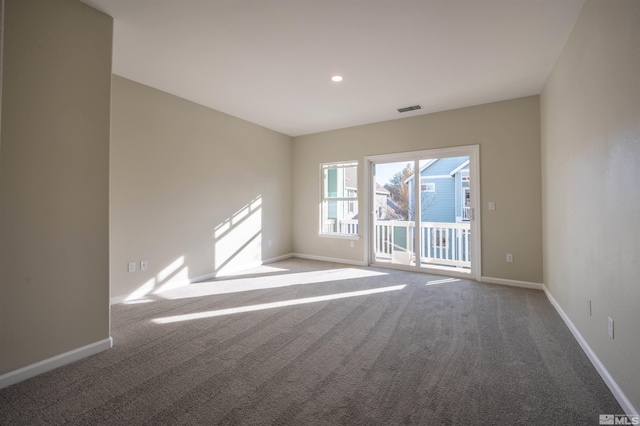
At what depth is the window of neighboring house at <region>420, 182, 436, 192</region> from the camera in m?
4.72

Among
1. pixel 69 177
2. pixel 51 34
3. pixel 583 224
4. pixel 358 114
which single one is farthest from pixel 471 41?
pixel 69 177

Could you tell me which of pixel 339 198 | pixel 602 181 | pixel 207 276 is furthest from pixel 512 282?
pixel 207 276

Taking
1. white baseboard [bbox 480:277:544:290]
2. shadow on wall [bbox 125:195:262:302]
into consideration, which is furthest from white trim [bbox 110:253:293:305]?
white baseboard [bbox 480:277:544:290]

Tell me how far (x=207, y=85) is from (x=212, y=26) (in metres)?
1.26

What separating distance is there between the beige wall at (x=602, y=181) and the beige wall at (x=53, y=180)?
346 cm

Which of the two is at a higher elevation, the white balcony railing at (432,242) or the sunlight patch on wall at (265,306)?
the white balcony railing at (432,242)

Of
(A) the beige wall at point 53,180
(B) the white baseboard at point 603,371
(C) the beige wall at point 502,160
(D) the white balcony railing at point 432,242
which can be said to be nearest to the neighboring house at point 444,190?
(D) the white balcony railing at point 432,242

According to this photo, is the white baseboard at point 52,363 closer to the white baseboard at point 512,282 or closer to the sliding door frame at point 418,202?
the sliding door frame at point 418,202

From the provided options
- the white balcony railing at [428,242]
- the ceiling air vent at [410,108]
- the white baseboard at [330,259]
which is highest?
the ceiling air vent at [410,108]

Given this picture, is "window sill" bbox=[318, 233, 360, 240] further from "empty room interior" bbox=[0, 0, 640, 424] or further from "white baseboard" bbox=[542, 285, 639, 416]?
"white baseboard" bbox=[542, 285, 639, 416]

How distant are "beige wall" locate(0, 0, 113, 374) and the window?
405 centimetres

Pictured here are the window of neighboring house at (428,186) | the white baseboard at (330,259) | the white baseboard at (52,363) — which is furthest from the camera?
the white baseboard at (330,259)

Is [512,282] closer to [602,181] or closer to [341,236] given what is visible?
[602,181]

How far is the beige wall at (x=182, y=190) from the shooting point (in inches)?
133
